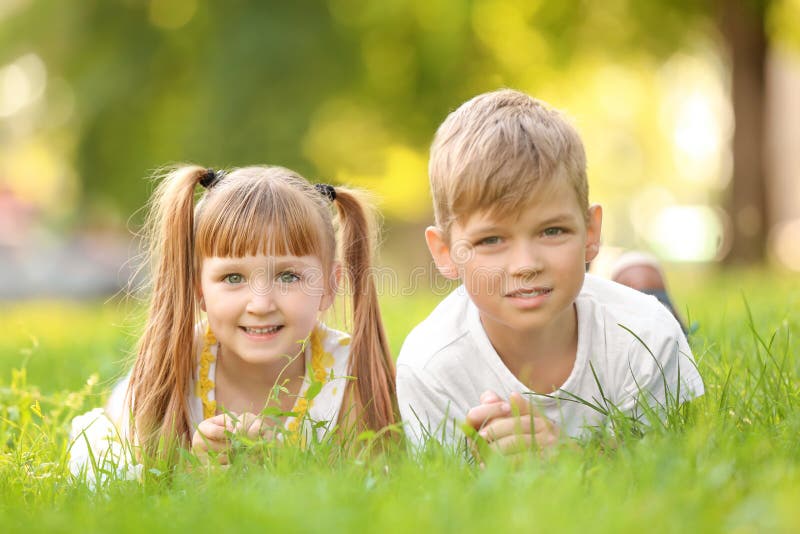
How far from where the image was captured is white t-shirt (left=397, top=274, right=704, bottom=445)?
9.52 feet

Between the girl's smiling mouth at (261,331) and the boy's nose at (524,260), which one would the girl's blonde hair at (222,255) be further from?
the boy's nose at (524,260)

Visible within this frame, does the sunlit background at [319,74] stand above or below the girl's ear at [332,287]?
above

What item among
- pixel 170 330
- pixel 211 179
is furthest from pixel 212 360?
pixel 211 179

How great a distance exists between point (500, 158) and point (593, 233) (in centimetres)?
42

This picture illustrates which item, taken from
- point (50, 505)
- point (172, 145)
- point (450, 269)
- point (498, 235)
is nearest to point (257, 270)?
point (450, 269)

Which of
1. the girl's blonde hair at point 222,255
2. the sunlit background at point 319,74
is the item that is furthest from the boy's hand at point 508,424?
the sunlit background at point 319,74

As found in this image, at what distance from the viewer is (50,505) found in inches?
91.9

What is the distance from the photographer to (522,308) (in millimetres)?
2787

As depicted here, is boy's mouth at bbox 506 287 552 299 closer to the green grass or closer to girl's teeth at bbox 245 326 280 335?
the green grass

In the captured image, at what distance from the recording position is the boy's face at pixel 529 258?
275cm

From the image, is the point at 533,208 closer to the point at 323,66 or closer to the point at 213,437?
the point at 213,437

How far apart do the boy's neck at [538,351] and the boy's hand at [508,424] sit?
0.37m

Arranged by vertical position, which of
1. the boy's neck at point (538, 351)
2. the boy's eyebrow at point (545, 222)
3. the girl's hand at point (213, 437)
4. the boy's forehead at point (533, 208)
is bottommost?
the girl's hand at point (213, 437)

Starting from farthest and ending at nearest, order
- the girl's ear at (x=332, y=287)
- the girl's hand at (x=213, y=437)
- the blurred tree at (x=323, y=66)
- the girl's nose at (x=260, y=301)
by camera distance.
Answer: the blurred tree at (x=323, y=66)
the girl's ear at (x=332, y=287)
the girl's nose at (x=260, y=301)
the girl's hand at (x=213, y=437)
